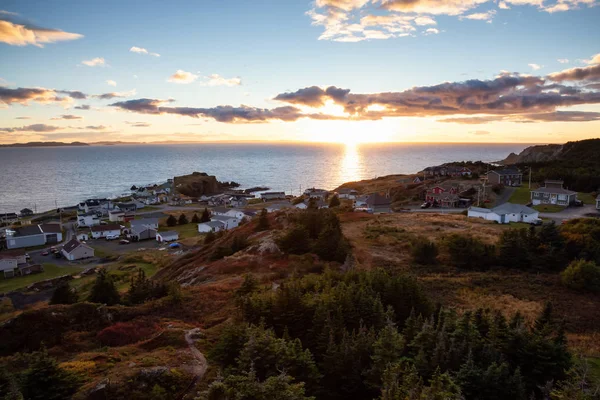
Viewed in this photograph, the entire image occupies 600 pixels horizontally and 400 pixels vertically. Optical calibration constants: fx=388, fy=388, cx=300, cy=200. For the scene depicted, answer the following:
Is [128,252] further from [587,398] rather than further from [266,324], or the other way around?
[587,398]

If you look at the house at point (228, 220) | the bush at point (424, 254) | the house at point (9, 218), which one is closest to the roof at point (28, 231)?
Answer: the house at point (9, 218)

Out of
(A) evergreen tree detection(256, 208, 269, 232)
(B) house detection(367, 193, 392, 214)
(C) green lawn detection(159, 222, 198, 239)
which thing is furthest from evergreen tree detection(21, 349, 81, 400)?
(B) house detection(367, 193, 392, 214)

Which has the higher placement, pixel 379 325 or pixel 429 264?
pixel 379 325

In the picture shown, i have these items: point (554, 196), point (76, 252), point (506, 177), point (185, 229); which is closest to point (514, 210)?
point (554, 196)

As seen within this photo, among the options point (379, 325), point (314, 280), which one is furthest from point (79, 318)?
point (379, 325)

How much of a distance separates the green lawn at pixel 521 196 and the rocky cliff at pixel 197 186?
10049cm

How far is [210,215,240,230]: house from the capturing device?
77.2 meters

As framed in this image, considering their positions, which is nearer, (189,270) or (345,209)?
(189,270)

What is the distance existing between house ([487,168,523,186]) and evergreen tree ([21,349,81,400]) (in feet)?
311

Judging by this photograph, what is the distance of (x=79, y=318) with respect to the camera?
19859 millimetres

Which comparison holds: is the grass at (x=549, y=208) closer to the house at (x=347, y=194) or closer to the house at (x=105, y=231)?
the house at (x=347, y=194)

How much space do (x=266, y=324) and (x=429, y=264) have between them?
2479 centimetres

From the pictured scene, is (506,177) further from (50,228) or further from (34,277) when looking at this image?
(50,228)

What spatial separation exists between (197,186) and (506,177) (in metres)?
99.9
